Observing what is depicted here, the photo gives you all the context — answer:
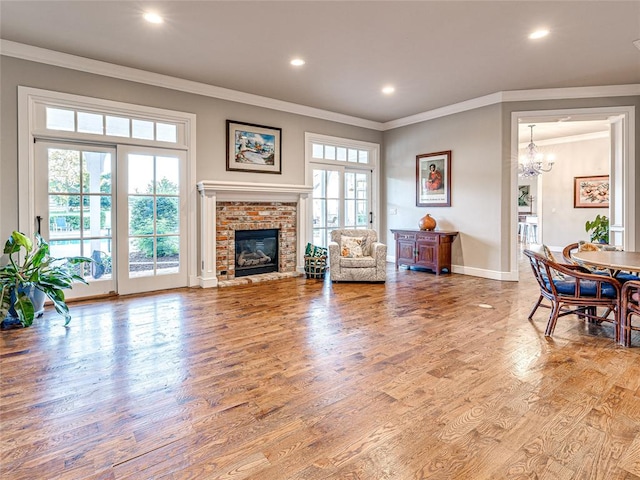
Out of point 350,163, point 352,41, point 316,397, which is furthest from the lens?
point 350,163

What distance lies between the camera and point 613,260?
10.1 feet

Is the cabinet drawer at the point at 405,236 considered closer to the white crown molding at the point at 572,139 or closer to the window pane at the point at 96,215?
the window pane at the point at 96,215

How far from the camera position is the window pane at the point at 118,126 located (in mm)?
4516

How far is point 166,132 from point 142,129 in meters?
0.30

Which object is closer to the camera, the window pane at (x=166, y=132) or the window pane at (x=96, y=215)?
the window pane at (x=96, y=215)

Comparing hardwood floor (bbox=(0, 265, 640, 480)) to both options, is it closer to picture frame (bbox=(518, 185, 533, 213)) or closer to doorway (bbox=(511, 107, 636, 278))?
doorway (bbox=(511, 107, 636, 278))

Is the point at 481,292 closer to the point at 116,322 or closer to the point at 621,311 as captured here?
the point at 621,311

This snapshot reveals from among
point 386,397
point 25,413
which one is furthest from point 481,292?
point 25,413

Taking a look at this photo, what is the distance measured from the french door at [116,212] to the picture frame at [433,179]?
424 centimetres

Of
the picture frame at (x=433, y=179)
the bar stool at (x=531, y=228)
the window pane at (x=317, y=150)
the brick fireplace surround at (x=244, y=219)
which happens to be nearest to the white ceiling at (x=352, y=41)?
the window pane at (x=317, y=150)

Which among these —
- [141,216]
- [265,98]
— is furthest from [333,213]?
[141,216]

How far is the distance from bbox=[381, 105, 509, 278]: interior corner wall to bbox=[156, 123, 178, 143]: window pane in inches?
169

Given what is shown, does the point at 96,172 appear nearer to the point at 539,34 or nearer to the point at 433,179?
the point at 539,34

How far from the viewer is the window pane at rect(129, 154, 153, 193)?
4.70 meters
